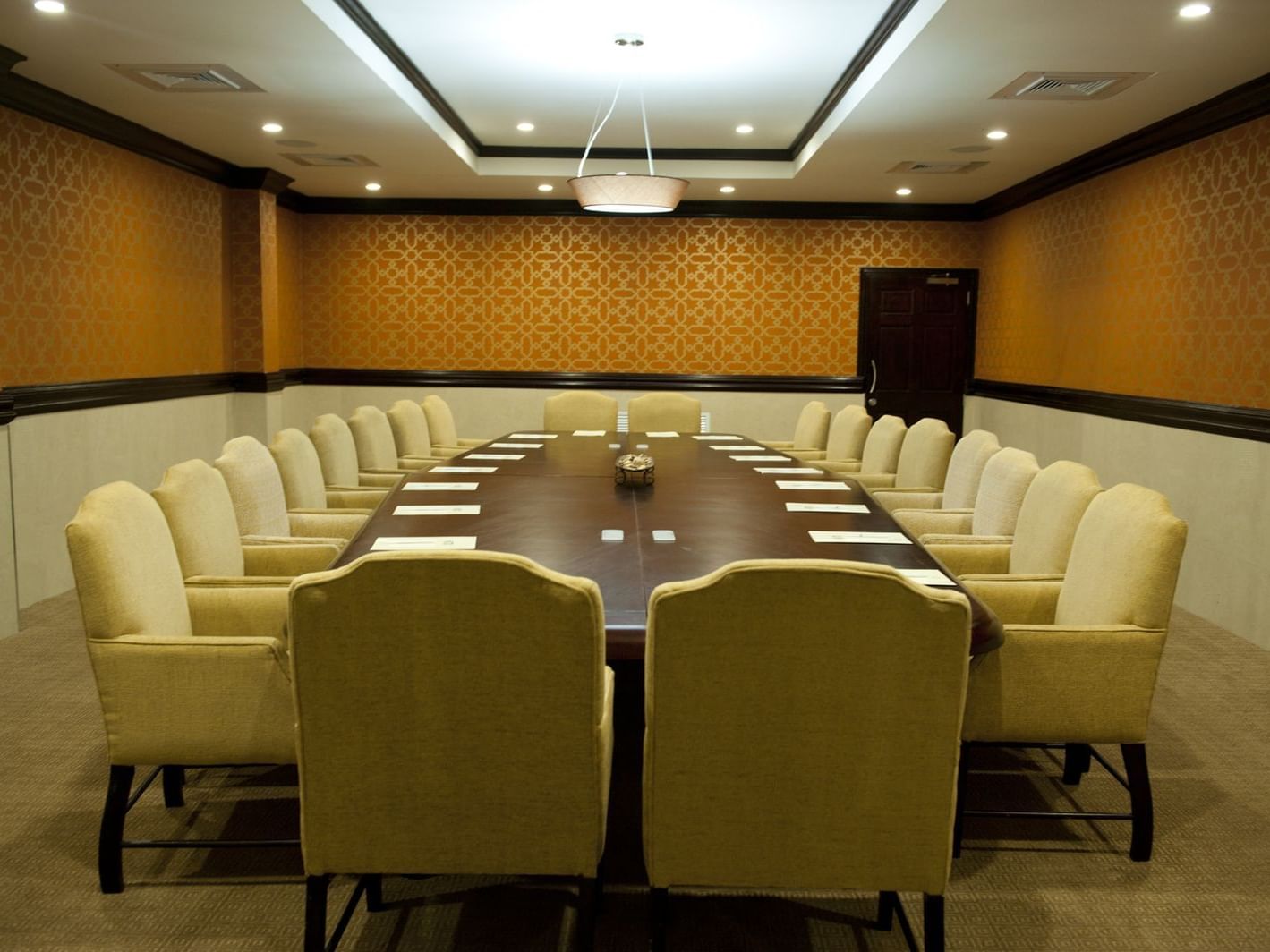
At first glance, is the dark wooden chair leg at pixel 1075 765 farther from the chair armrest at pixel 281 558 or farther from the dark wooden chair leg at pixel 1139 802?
the chair armrest at pixel 281 558

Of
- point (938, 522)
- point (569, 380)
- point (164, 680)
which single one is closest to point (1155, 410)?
point (938, 522)

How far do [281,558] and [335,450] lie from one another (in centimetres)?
175

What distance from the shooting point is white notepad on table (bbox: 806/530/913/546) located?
3.13m

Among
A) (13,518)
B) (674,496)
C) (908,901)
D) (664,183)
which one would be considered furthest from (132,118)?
(908,901)

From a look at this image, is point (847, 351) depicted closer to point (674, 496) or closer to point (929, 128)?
point (929, 128)

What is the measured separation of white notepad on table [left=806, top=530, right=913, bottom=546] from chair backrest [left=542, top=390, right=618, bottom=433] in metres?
4.38

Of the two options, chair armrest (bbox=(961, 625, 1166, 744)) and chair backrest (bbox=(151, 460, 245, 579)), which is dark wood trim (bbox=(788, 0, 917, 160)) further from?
chair backrest (bbox=(151, 460, 245, 579))

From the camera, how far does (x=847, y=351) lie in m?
9.38

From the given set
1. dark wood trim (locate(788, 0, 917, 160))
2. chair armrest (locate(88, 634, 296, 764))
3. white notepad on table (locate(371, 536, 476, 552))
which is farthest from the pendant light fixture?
chair armrest (locate(88, 634, 296, 764))

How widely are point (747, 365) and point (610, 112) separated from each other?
10.6 ft

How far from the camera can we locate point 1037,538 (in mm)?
3340

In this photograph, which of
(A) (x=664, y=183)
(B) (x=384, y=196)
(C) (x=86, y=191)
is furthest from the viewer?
(B) (x=384, y=196)

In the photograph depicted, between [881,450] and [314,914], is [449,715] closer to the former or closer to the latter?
[314,914]

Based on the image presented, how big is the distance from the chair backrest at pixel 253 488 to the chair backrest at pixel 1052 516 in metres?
2.54
